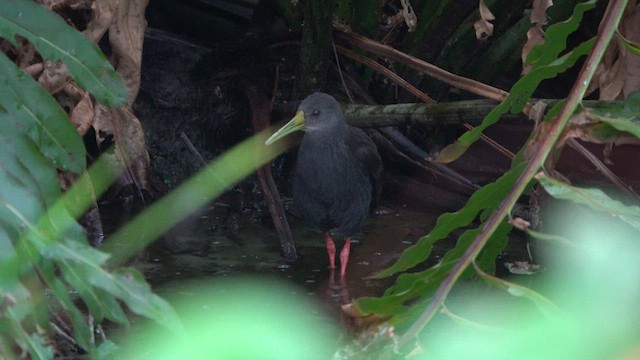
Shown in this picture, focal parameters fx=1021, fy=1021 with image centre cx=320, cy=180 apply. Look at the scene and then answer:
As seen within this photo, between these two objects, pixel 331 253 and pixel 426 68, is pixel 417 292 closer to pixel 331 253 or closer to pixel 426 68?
pixel 426 68

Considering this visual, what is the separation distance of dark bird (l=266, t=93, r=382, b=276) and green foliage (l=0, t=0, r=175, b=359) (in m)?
2.37

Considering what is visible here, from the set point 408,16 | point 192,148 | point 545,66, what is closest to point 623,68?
point 545,66

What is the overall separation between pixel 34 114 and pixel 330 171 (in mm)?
2659

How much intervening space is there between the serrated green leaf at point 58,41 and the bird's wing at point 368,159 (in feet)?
8.45

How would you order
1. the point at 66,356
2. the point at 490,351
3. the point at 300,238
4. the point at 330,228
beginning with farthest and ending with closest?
the point at 300,238 → the point at 330,228 → the point at 66,356 → the point at 490,351

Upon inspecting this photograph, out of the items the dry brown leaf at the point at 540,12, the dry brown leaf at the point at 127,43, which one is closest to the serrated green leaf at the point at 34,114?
the dry brown leaf at the point at 127,43

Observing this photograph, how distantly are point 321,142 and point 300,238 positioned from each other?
1.89ft

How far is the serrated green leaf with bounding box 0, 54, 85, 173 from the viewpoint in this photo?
2445 mm

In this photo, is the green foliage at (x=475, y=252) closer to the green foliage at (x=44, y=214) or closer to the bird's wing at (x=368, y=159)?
the green foliage at (x=44, y=214)

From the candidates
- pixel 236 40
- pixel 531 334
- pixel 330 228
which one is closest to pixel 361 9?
pixel 236 40

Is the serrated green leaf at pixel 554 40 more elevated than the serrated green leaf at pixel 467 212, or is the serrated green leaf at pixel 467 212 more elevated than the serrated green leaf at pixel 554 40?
the serrated green leaf at pixel 554 40

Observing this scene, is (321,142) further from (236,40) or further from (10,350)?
(10,350)

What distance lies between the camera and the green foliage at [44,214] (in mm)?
2035

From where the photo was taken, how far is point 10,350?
7.22 ft
